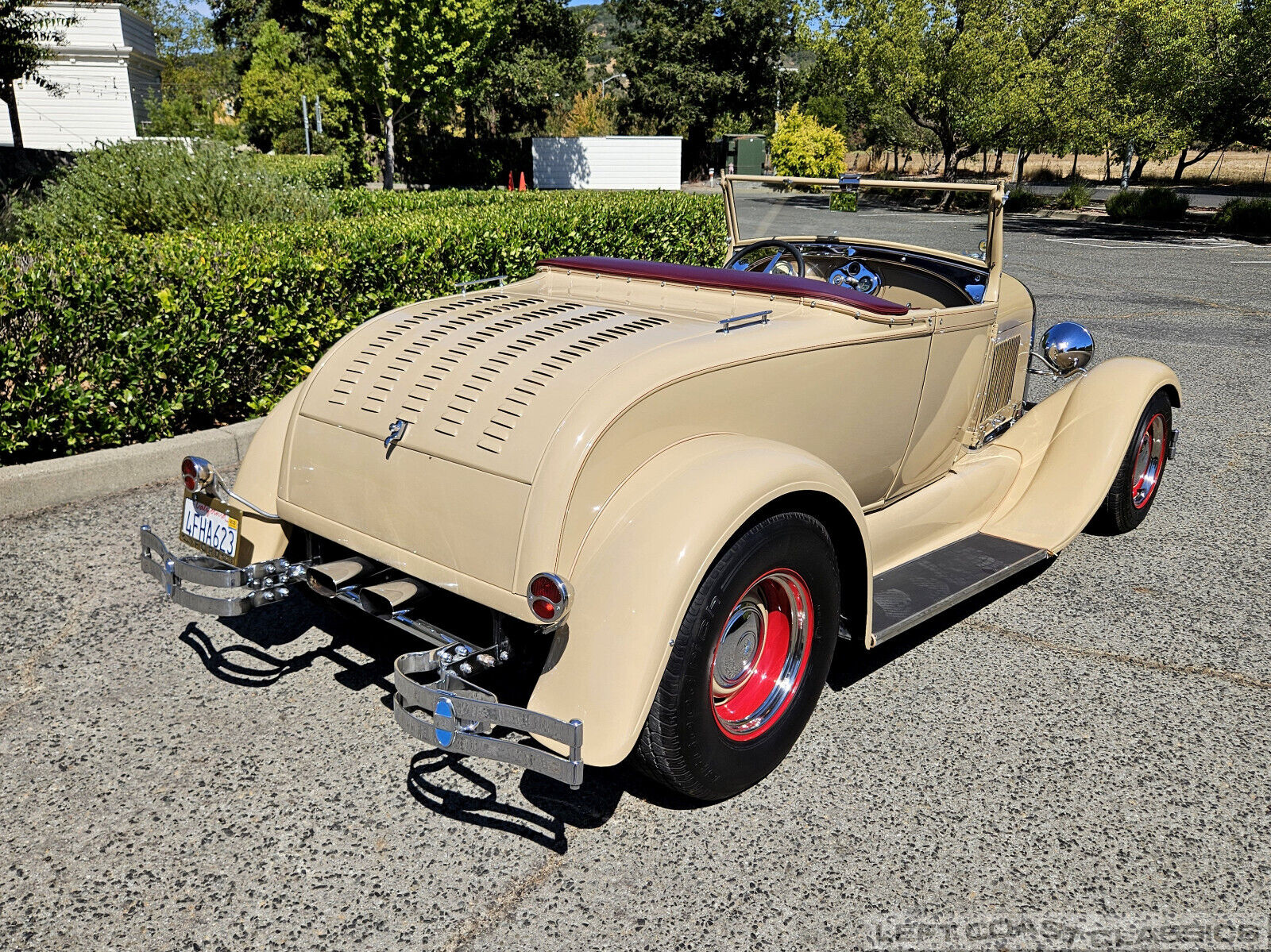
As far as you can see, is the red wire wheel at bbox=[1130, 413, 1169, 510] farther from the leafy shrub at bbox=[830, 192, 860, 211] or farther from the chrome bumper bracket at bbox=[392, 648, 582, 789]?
the chrome bumper bracket at bbox=[392, 648, 582, 789]

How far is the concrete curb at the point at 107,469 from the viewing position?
4.66 m

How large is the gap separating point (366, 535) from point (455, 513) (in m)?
0.40

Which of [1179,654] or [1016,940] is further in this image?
[1179,654]

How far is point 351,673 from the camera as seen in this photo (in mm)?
3451

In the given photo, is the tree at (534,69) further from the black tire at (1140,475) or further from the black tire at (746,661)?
the black tire at (746,661)

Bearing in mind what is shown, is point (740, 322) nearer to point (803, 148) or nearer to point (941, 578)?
point (941, 578)

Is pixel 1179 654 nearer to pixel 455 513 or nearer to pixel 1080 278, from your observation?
pixel 455 513

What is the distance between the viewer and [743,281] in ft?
11.5

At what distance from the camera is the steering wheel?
4441mm

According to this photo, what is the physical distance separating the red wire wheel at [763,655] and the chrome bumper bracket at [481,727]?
62 centimetres

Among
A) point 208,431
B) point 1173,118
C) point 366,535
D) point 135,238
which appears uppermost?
point 1173,118

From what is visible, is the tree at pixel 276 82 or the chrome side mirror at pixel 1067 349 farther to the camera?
the tree at pixel 276 82

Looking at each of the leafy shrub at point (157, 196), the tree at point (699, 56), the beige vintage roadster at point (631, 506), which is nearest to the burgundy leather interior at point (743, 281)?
the beige vintage roadster at point (631, 506)

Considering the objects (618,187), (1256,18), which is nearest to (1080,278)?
(1256,18)
